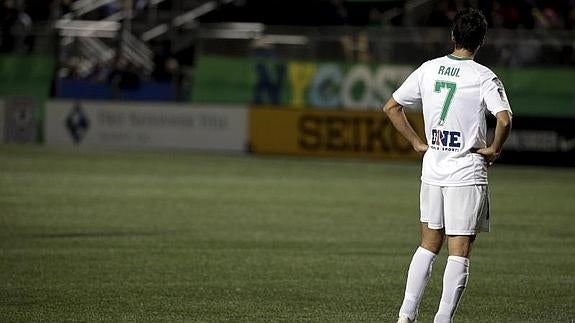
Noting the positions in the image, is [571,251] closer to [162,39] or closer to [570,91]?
[570,91]

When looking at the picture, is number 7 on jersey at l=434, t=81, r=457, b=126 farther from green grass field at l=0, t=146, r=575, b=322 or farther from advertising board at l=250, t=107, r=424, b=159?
advertising board at l=250, t=107, r=424, b=159

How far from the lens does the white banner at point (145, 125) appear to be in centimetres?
2930


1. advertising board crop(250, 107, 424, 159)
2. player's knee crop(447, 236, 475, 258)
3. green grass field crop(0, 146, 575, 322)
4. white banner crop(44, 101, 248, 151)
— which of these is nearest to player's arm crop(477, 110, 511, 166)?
player's knee crop(447, 236, 475, 258)

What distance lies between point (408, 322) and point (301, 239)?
21.6 ft

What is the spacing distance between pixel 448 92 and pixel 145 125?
21796mm

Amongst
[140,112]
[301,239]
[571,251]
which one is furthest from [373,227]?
[140,112]

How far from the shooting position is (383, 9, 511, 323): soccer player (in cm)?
859

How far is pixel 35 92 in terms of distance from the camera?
104 feet

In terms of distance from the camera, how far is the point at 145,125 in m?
30.1

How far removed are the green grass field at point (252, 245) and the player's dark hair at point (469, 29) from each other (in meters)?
2.30

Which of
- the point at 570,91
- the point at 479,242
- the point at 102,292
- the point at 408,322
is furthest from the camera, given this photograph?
the point at 570,91

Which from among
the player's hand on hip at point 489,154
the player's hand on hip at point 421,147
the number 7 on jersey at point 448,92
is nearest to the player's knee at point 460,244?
the player's hand on hip at point 489,154

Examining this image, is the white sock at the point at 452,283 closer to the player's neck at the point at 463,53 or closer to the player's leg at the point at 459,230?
the player's leg at the point at 459,230

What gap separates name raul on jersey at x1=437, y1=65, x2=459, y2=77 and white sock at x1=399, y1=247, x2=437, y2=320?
3.73 feet
